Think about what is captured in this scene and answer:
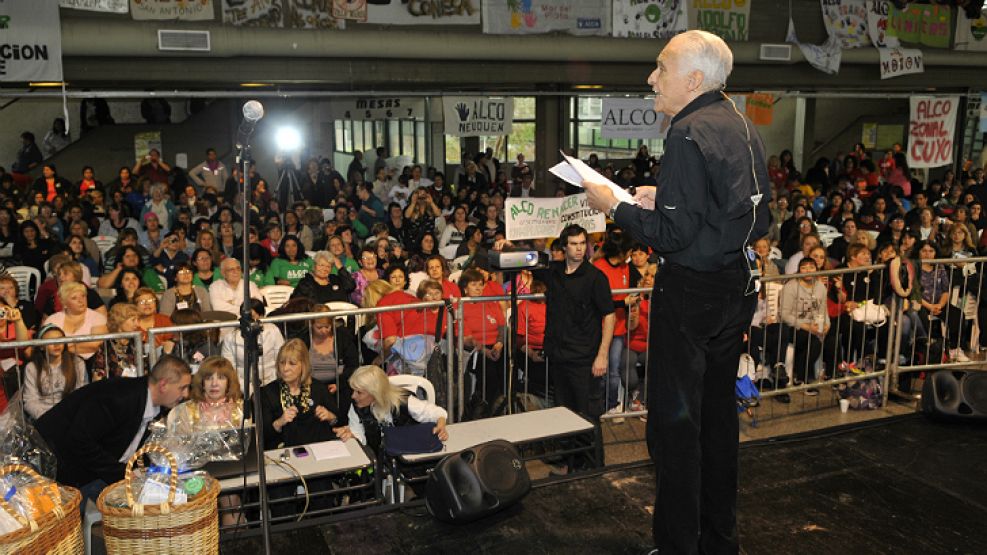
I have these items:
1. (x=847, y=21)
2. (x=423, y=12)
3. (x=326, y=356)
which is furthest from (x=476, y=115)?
(x=847, y=21)

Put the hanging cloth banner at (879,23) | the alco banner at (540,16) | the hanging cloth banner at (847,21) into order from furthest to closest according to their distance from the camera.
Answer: the hanging cloth banner at (879,23) < the hanging cloth banner at (847,21) < the alco banner at (540,16)

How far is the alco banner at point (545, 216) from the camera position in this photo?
26.9 feet

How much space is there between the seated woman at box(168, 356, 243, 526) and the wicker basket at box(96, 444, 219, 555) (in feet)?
5.02

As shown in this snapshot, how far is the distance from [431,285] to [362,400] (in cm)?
199

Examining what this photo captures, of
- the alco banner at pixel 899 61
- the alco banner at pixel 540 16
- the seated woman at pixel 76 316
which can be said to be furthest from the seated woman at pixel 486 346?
the alco banner at pixel 899 61

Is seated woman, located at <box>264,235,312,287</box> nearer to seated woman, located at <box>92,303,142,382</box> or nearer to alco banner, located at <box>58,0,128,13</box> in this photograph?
seated woman, located at <box>92,303,142,382</box>

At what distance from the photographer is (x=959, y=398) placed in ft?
17.6

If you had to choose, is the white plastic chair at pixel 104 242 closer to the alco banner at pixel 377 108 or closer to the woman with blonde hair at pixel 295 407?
the alco banner at pixel 377 108

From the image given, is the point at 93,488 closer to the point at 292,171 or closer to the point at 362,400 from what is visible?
the point at 362,400

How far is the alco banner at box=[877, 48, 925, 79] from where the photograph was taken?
15.9 m

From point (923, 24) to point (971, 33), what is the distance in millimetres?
1350

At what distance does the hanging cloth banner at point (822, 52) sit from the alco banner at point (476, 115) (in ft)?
19.1

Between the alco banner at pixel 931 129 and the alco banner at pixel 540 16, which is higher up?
the alco banner at pixel 540 16

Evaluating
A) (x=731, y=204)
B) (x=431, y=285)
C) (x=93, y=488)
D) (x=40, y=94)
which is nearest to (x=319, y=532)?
(x=93, y=488)
